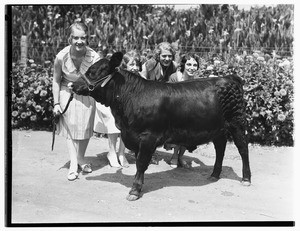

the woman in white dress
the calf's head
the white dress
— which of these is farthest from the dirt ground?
the calf's head

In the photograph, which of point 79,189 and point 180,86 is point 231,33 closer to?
point 180,86

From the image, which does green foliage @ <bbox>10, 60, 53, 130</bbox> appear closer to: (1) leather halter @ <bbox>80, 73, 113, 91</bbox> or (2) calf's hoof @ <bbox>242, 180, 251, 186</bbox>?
(1) leather halter @ <bbox>80, 73, 113, 91</bbox>

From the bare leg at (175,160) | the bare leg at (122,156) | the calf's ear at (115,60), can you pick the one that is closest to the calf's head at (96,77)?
the calf's ear at (115,60)

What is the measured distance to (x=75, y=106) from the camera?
20.7 feet

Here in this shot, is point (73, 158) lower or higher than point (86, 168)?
higher

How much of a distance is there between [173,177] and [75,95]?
184cm

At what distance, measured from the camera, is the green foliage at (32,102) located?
9.02 metres

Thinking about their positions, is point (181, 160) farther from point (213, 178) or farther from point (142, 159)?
point (142, 159)

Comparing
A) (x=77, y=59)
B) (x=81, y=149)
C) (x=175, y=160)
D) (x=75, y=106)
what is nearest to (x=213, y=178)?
(x=175, y=160)

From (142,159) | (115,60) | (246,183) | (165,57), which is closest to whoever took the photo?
(115,60)

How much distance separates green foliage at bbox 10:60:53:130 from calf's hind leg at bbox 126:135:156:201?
3.97m

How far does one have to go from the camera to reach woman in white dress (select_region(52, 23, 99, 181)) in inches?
242

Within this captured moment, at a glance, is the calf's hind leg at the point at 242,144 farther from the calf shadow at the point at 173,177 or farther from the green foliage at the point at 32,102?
the green foliage at the point at 32,102

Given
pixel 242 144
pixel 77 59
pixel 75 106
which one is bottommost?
pixel 242 144
